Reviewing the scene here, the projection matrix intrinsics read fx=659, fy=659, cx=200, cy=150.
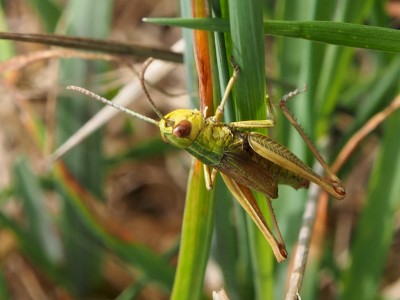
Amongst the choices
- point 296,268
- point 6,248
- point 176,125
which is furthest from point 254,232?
point 6,248

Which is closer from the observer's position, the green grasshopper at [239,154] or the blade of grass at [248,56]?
the blade of grass at [248,56]

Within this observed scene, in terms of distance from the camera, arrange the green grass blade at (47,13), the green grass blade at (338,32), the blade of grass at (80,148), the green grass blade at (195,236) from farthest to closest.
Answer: the green grass blade at (47,13), the blade of grass at (80,148), the green grass blade at (195,236), the green grass blade at (338,32)

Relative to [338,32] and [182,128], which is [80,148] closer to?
[182,128]

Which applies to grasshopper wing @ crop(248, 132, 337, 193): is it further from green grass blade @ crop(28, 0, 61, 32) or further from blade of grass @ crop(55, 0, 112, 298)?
green grass blade @ crop(28, 0, 61, 32)

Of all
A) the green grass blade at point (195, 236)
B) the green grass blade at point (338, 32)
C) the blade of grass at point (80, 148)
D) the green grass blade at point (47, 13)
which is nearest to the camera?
the green grass blade at point (338, 32)

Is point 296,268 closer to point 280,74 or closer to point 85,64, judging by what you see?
point 280,74

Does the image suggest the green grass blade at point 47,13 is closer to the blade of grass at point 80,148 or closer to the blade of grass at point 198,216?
the blade of grass at point 80,148

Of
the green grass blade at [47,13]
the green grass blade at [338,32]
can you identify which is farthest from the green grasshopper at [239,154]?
the green grass blade at [47,13]
